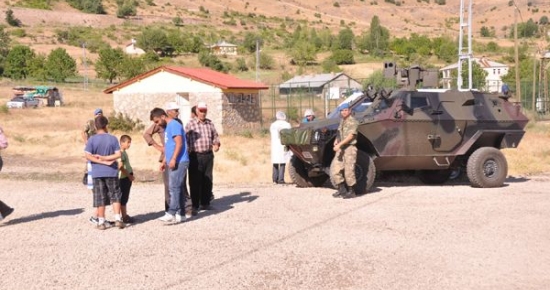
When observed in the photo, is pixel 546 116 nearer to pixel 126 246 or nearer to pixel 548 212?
pixel 548 212

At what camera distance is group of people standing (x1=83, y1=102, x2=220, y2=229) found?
977 centimetres

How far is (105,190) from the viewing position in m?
9.85

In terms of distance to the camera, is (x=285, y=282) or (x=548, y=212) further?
(x=548, y=212)

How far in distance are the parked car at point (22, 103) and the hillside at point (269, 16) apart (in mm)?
31399

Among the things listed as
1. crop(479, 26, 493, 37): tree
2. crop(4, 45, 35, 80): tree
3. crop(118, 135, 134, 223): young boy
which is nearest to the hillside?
crop(479, 26, 493, 37): tree

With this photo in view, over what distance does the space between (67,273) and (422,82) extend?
10.4 metres

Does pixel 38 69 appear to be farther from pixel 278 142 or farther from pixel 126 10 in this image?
pixel 278 142

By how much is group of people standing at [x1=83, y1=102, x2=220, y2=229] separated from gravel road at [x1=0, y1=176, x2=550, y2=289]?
30 cm

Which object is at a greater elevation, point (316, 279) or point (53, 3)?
point (53, 3)

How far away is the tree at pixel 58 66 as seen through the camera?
74562mm

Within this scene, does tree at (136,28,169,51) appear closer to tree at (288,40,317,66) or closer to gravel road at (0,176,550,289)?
tree at (288,40,317,66)

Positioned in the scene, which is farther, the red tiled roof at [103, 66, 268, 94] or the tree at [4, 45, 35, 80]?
the tree at [4, 45, 35, 80]

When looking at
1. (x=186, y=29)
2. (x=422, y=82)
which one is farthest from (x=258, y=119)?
(x=186, y=29)

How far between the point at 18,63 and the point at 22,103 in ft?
88.9
